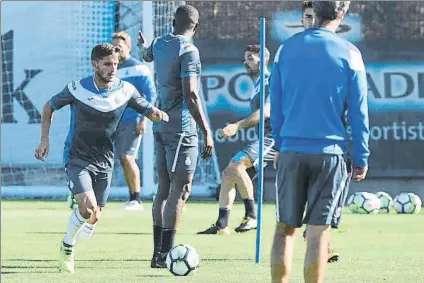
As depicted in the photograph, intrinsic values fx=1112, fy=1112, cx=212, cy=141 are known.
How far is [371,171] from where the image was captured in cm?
1716

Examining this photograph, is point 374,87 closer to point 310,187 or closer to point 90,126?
point 90,126

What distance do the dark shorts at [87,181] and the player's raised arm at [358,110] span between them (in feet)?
9.30

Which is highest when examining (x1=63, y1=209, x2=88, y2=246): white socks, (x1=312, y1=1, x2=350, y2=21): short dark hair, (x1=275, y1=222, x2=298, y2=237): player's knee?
(x1=312, y1=1, x2=350, y2=21): short dark hair

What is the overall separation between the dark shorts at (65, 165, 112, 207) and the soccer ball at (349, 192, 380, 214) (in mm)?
6637

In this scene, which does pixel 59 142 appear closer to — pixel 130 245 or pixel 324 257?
pixel 130 245

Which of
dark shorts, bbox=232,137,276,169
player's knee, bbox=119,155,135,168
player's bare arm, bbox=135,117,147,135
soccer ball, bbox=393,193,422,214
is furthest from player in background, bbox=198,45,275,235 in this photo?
soccer ball, bbox=393,193,422,214

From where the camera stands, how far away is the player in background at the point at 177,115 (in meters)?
8.38

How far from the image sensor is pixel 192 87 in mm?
8336

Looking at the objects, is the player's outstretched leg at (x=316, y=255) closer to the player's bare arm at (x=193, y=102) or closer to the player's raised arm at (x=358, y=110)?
the player's raised arm at (x=358, y=110)

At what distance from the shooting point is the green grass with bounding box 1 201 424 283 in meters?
8.00

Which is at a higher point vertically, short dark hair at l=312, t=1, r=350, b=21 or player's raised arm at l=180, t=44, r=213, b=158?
short dark hair at l=312, t=1, r=350, b=21

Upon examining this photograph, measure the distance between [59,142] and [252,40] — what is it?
3.55 meters

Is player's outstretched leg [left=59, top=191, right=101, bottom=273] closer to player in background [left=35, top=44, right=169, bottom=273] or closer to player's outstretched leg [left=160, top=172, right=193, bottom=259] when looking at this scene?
player in background [left=35, top=44, right=169, bottom=273]

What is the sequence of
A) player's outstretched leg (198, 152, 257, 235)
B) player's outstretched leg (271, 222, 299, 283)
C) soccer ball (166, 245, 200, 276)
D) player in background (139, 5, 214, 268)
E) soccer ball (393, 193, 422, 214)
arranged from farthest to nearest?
soccer ball (393, 193, 422, 214) → player's outstretched leg (198, 152, 257, 235) → player in background (139, 5, 214, 268) → soccer ball (166, 245, 200, 276) → player's outstretched leg (271, 222, 299, 283)
